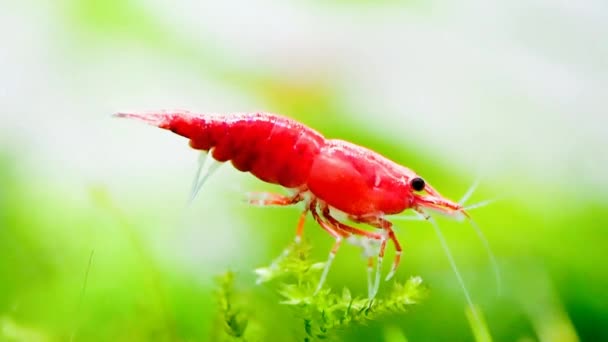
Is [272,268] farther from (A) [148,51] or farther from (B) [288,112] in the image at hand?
(A) [148,51]

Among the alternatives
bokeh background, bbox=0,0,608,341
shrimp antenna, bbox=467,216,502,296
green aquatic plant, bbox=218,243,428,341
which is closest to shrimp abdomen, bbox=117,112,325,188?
green aquatic plant, bbox=218,243,428,341

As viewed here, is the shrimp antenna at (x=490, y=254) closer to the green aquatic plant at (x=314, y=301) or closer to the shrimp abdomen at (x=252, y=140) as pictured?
the green aquatic plant at (x=314, y=301)

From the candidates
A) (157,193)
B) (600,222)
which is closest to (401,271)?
(600,222)

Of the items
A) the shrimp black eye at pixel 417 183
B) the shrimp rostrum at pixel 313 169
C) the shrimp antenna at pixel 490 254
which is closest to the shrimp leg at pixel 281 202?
the shrimp rostrum at pixel 313 169

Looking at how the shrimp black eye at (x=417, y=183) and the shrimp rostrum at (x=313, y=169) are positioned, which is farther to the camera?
the shrimp black eye at (x=417, y=183)

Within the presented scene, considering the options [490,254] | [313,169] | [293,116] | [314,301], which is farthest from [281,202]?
[293,116]
